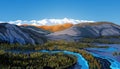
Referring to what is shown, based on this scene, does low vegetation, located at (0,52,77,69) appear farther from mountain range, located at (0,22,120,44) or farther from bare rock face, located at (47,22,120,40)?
bare rock face, located at (47,22,120,40)

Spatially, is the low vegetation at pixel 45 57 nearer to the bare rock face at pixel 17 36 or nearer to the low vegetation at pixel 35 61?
the low vegetation at pixel 35 61

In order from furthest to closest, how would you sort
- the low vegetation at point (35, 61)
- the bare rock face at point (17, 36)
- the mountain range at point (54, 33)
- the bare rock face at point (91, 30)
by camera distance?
the bare rock face at point (91, 30)
the mountain range at point (54, 33)
the bare rock face at point (17, 36)
the low vegetation at point (35, 61)

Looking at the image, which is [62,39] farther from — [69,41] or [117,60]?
[117,60]

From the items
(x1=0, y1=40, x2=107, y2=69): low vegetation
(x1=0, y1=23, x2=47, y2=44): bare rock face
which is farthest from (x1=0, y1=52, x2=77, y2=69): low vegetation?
(x1=0, y1=23, x2=47, y2=44): bare rock face

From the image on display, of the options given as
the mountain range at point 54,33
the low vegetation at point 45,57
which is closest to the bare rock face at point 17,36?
the mountain range at point 54,33

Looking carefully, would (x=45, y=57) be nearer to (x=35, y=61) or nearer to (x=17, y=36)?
(x=35, y=61)

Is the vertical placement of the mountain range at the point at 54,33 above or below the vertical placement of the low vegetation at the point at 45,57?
above
